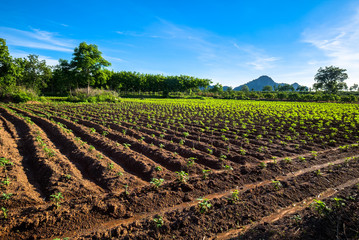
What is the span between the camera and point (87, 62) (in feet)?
127

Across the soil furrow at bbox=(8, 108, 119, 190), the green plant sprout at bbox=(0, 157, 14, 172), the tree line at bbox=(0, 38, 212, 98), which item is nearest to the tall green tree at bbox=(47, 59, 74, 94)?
the tree line at bbox=(0, 38, 212, 98)

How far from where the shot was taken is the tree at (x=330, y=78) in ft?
307

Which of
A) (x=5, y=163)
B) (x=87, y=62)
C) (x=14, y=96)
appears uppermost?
(x=87, y=62)

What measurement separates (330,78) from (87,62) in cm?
11896

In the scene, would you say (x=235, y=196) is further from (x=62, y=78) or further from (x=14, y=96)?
(x=62, y=78)

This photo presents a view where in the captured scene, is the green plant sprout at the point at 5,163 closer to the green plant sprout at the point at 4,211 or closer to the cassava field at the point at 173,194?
the cassava field at the point at 173,194

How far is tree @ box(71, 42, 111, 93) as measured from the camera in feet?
128

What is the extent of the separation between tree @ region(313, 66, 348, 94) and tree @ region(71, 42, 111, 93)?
107 meters

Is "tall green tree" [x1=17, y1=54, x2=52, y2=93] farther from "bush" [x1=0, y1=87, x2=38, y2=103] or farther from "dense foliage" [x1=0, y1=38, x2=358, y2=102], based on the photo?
"bush" [x1=0, y1=87, x2=38, y2=103]

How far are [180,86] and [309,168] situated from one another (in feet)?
207

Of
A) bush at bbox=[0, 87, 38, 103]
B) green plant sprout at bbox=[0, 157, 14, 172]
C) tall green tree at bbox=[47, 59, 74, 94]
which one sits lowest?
green plant sprout at bbox=[0, 157, 14, 172]

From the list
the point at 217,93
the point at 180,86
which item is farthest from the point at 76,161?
the point at 217,93

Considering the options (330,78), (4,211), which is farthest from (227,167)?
(330,78)

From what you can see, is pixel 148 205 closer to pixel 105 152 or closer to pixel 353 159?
pixel 105 152
